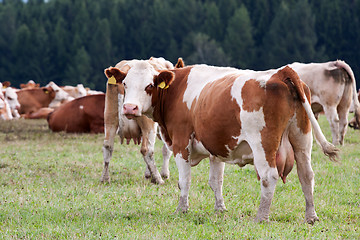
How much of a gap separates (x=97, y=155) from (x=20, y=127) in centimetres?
716

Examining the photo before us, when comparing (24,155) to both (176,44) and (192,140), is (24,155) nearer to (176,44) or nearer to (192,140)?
(192,140)

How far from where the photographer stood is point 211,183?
21.9 feet

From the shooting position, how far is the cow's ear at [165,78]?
6.53m

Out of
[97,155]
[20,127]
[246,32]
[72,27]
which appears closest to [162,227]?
[97,155]

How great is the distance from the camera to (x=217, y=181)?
21.9ft

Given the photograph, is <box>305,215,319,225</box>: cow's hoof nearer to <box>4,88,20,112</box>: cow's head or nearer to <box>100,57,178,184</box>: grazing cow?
<box>100,57,178,184</box>: grazing cow

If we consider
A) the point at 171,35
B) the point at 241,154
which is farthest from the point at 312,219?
the point at 171,35

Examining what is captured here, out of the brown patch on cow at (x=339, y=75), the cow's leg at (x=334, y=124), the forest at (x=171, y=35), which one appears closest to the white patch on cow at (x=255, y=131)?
the cow's leg at (x=334, y=124)

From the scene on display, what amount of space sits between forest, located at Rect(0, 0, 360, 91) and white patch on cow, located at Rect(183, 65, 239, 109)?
167 feet

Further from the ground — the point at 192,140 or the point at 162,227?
the point at 192,140

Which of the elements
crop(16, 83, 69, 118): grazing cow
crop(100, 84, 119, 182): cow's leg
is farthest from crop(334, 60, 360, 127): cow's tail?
crop(16, 83, 69, 118): grazing cow

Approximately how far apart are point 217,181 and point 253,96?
1613 millimetres

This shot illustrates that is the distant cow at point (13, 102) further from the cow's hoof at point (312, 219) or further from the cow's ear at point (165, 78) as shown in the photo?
the cow's hoof at point (312, 219)

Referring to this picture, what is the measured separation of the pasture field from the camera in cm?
545
